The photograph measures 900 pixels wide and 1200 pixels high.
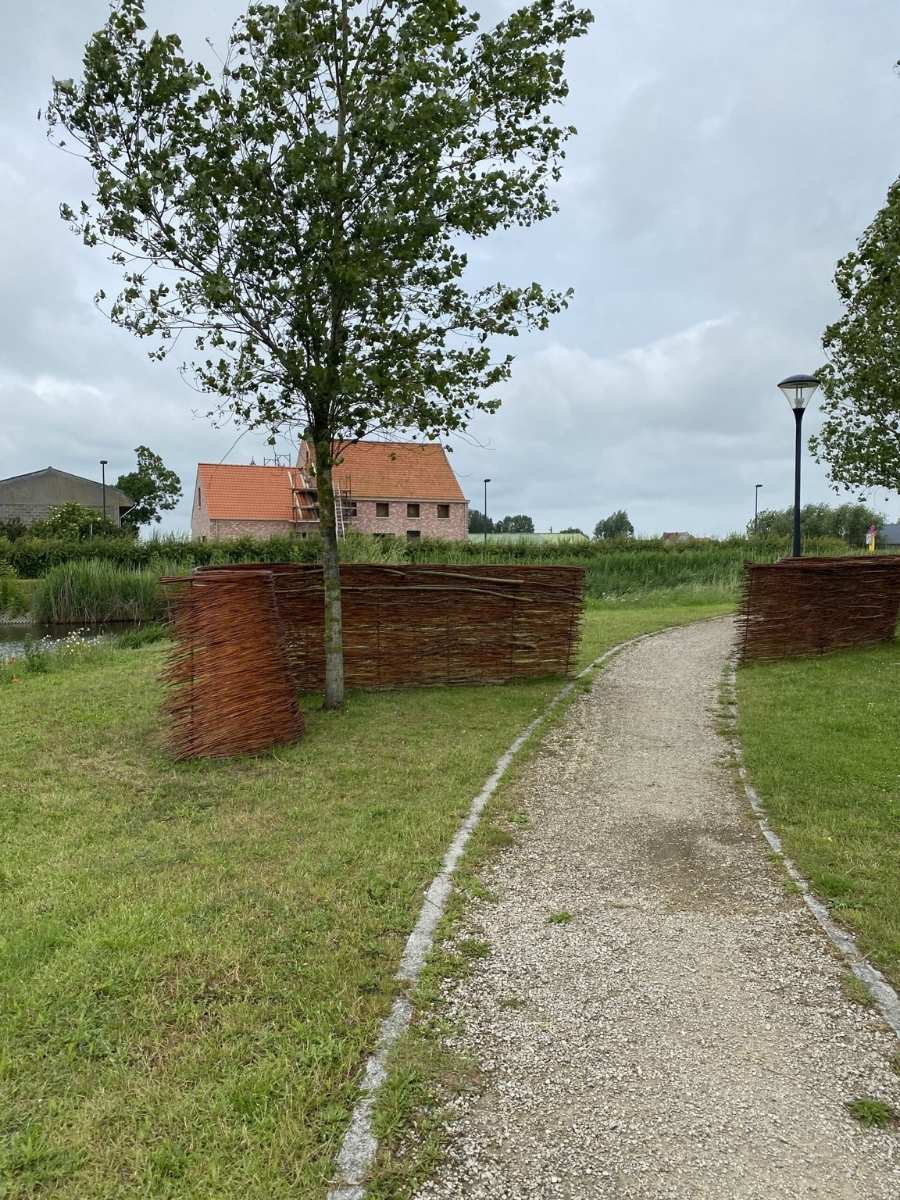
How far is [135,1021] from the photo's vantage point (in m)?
3.28

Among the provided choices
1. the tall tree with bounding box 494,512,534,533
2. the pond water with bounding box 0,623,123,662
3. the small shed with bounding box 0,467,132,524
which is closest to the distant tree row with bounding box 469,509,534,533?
the tall tree with bounding box 494,512,534,533

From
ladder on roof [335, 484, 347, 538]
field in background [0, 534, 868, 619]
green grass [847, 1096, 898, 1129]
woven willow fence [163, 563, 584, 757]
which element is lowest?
green grass [847, 1096, 898, 1129]

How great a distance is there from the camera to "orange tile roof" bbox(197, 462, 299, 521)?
157ft

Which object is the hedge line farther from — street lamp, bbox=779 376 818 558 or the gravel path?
the gravel path

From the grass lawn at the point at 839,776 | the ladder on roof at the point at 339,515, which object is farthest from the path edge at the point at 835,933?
the ladder on roof at the point at 339,515

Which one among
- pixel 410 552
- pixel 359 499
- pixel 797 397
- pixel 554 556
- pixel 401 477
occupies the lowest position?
pixel 554 556

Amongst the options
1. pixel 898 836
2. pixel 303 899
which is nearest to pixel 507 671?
pixel 898 836

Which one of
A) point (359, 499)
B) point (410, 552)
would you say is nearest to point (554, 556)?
point (410, 552)

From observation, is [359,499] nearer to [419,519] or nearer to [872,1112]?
[419,519]

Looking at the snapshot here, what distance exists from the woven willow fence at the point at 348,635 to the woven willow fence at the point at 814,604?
3084 millimetres

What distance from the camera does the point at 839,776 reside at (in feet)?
22.4

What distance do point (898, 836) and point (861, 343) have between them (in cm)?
1154

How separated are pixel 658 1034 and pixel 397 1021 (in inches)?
40.0

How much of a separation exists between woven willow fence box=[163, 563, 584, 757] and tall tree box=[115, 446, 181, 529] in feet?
228
